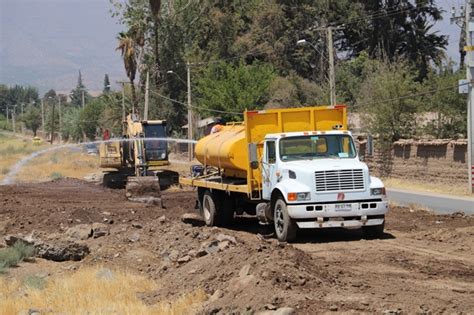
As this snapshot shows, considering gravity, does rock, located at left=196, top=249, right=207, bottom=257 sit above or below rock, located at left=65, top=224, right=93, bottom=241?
above

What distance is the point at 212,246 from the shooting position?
1603 cm

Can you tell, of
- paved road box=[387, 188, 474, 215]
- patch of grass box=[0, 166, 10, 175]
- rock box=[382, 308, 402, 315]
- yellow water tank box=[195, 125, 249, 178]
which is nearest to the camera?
rock box=[382, 308, 402, 315]

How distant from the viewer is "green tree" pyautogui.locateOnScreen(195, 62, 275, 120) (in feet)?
207

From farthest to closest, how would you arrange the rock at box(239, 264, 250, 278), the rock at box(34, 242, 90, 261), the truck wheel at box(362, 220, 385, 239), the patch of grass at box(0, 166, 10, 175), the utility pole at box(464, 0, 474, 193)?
the patch of grass at box(0, 166, 10, 175) < the utility pole at box(464, 0, 474, 193) < the rock at box(34, 242, 90, 261) < the truck wheel at box(362, 220, 385, 239) < the rock at box(239, 264, 250, 278)

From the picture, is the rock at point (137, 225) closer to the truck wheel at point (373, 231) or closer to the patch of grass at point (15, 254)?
the patch of grass at point (15, 254)

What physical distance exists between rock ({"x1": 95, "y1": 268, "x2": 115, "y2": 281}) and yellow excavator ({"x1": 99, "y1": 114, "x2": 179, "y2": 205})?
57.4 ft

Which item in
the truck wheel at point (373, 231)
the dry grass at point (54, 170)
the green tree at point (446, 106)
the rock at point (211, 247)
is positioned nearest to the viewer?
the rock at point (211, 247)

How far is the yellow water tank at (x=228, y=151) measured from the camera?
774 inches

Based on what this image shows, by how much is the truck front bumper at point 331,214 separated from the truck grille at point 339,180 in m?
0.33

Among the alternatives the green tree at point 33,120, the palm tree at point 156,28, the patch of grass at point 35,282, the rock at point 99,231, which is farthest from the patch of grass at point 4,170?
the green tree at point 33,120

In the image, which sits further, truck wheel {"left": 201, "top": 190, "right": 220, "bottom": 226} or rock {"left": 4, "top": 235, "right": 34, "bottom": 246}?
truck wheel {"left": 201, "top": 190, "right": 220, "bottom": 226}

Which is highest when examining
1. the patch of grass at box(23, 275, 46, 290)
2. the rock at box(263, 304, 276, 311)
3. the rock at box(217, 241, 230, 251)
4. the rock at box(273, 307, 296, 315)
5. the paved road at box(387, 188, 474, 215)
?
the rock at box(273, 307, 296, 315)

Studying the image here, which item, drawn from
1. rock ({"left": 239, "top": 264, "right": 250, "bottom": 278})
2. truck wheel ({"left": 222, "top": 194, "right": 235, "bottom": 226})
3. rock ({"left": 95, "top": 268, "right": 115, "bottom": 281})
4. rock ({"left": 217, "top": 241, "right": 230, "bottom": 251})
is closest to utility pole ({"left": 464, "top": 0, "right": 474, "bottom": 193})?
truck wheel ({"left": 222, "top": 194, "right": 235, "bottom": 226})

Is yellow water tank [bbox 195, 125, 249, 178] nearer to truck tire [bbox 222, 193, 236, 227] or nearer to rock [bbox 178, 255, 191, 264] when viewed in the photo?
truck tire [bbox 222, 193, 236, 227]
